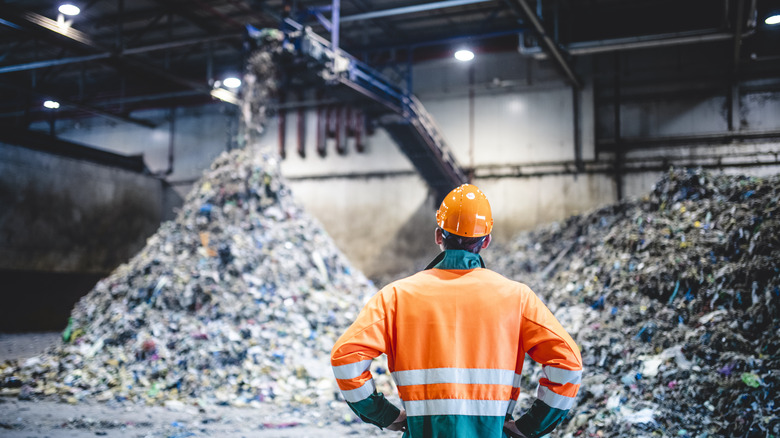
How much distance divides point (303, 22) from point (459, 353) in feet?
27.0

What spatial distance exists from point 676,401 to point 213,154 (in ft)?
47.2

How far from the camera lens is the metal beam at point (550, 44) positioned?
29.4ft

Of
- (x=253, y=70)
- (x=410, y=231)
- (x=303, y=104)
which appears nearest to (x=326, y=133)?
(x=303, y=104)

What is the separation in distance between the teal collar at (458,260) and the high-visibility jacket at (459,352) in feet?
0.19

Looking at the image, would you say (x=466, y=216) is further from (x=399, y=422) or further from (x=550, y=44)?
(x=550, y=44)

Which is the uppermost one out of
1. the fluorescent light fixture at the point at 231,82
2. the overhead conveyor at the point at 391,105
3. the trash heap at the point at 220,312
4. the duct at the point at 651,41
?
the duct at the point at 651,41

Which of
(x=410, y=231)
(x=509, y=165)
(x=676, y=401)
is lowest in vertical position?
(x=676, y=401)

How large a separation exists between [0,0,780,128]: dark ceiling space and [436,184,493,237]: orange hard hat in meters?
7.26

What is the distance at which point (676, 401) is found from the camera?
4.50m

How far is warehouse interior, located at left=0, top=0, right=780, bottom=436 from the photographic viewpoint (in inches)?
374

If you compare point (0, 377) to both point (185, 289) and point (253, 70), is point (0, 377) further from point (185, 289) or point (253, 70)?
point (253, 70)

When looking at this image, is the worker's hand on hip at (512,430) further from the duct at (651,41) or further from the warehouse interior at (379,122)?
the duct at (651,41)

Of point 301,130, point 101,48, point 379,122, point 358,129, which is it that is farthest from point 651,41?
point 101,48

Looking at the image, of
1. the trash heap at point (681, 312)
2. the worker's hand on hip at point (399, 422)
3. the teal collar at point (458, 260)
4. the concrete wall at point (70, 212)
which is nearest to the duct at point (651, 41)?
the trash heap at point (681, 312)
